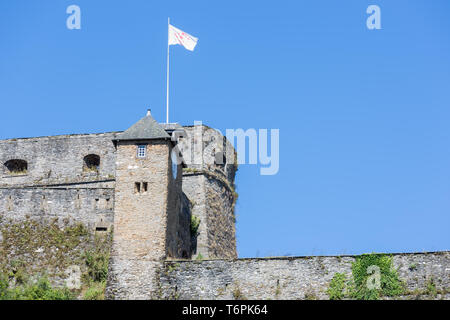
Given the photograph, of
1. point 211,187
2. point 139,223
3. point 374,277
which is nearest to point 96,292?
point 139,223

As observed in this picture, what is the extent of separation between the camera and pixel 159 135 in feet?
144

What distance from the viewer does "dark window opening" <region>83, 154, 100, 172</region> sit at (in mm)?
56312

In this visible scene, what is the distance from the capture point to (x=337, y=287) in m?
39.8

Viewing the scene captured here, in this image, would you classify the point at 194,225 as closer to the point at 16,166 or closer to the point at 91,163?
the point at 91,163

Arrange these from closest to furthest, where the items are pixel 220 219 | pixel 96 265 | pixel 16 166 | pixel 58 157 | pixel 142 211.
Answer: pixel 142 211
pixel 96 265
pixel 220 219
pixel 58 157
pixel 16 166

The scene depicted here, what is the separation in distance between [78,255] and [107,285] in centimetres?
497

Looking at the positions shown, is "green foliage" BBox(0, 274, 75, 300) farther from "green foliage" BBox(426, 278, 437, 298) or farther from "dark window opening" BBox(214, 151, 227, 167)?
"green foliage" BBox(426, 278, 437, 298)

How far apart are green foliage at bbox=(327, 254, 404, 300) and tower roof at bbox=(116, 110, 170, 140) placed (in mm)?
10869

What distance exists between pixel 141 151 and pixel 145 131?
3.90ft

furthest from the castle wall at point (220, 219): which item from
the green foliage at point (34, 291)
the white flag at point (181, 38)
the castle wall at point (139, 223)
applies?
the green foliage at point (34, 291)

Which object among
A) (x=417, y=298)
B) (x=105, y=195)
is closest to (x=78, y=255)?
(x=105, y=195)

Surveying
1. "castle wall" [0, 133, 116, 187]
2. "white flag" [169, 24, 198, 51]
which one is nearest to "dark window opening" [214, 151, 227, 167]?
"castle wall" [0, 133, 116, 187]
